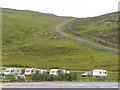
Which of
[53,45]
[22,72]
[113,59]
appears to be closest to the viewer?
[22,72]

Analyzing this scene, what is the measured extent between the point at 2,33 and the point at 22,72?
133 metres

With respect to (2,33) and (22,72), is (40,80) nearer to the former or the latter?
(22,72)

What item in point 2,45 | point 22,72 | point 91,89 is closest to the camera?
point 91,89

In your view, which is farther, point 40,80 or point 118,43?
point 118,43

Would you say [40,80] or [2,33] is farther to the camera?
[2,33]

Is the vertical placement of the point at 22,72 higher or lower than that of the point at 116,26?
lower

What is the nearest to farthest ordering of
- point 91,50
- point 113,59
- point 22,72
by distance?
1. point 22,72
2. point 113,59
3. point 91,50

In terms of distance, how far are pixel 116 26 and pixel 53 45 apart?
62457mm

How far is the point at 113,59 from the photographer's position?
10550 centimetres

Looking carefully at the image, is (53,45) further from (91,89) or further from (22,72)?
(91,89)

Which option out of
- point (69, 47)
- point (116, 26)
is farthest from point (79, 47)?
point (116, 26)

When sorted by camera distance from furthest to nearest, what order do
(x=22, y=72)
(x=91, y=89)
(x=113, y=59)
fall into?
(x=113, y=59), (x=22, y=72), (x=91, y=89)

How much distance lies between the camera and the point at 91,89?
32.3 m

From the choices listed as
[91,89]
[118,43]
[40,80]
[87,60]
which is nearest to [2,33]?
[118,43]
